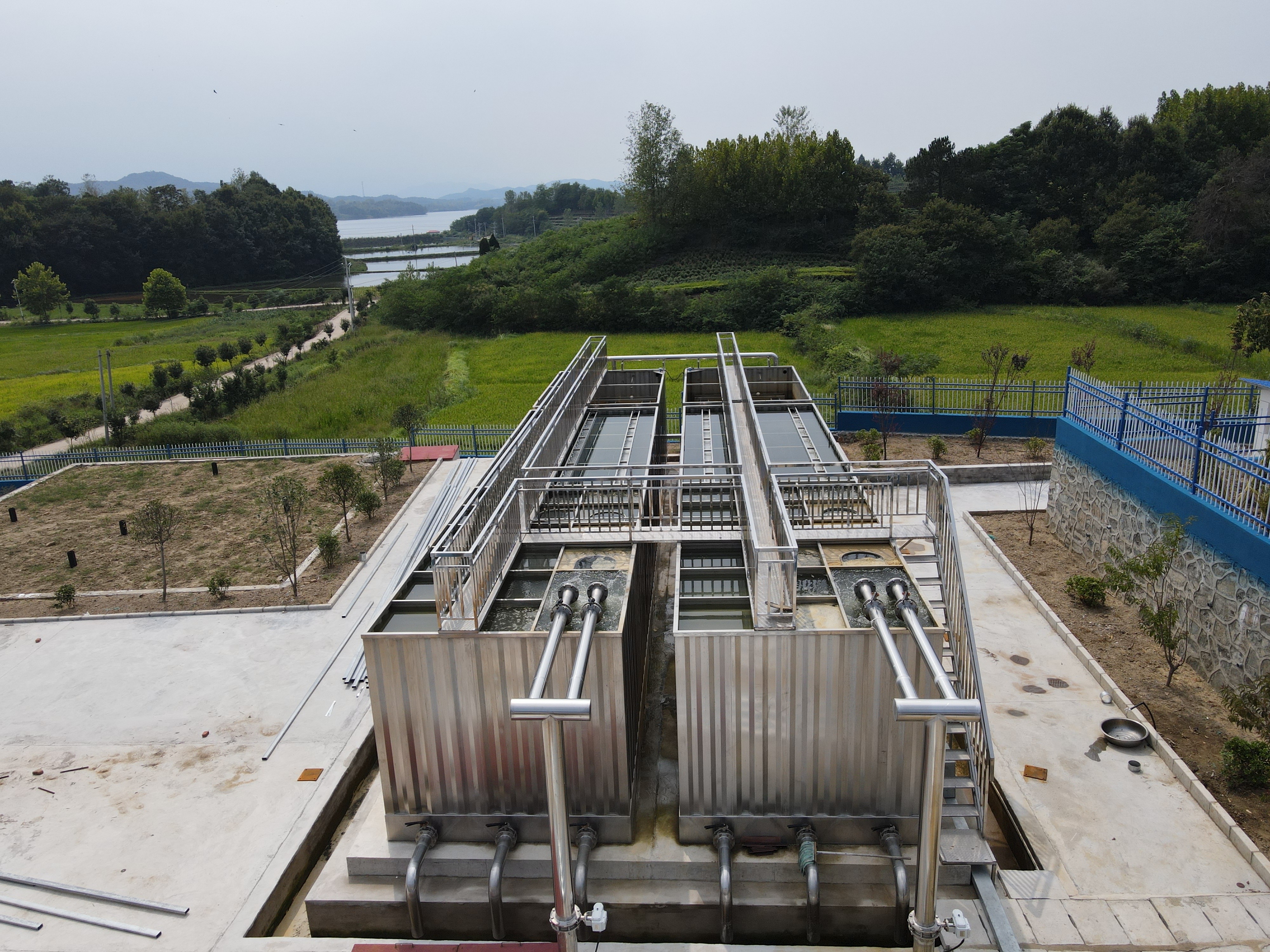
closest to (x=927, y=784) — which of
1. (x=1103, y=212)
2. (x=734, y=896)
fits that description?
(x=734, y=896)

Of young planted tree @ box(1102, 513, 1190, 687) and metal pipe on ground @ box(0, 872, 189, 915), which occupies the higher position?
young planted tree @ box(1102, 513, 1190, 687)

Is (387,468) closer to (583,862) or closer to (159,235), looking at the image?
(583,862)

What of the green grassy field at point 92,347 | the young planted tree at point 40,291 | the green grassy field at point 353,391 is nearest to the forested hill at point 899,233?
the green grassy field at point 353,391

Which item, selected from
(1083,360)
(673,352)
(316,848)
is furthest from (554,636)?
(673,352)

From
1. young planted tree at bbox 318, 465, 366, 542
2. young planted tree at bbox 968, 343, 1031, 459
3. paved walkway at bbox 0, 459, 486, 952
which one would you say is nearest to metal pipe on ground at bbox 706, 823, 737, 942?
paved walkway at bbox 0, 459, 486, 952

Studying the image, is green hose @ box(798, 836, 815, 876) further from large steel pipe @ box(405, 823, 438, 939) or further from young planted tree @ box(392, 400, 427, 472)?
young planted tree @ box(392, 400, 427, 472)

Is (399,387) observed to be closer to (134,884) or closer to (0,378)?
(0,378)
